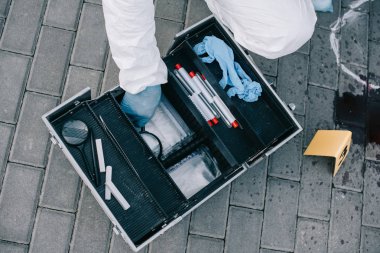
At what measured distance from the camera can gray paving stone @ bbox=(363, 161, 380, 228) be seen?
121 inches

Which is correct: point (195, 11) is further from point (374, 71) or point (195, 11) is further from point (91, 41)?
point (374, 71)

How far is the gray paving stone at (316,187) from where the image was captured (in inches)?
119

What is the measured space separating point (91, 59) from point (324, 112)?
1642 millimetres

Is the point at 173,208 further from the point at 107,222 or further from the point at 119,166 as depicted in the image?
the point at 107,222

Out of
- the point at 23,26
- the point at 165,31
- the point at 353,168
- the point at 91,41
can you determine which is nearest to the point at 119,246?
the point at 91,41

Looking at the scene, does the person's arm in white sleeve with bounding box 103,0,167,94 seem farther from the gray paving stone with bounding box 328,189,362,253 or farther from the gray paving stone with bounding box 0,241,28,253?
the gray paving stone with bounding box 328,189,362,253

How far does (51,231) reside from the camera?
2754 mm

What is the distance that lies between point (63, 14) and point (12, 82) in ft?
1.86

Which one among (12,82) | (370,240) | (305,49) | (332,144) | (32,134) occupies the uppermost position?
(12,82)

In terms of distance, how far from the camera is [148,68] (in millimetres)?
2152

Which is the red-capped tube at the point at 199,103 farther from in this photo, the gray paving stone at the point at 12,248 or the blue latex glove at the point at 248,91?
the gray paving stone at the point at 12,248

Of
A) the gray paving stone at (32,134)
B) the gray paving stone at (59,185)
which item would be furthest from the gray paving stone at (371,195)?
the gray paving stone at (32,134)

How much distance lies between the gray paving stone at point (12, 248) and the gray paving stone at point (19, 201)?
0.03 meters

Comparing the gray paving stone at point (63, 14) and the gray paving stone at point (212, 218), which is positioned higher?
the gray paving stone at point (63, 14)
